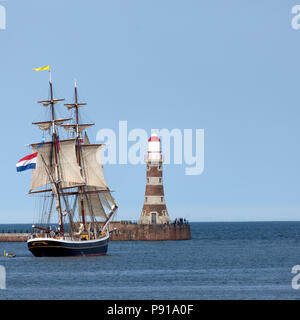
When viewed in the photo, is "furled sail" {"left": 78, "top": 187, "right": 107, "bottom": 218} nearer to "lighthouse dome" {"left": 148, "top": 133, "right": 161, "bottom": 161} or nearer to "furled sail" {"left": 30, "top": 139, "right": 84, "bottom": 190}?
"furled sail" {"left": 30, "top": 139, "right": 84, "bottom": 190}

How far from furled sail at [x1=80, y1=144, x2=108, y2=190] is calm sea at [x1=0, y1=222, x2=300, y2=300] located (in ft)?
32.5

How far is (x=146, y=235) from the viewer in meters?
129

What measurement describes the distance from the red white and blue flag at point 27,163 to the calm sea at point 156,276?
10176 millimetres

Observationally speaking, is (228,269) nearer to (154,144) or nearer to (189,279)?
(189,279)

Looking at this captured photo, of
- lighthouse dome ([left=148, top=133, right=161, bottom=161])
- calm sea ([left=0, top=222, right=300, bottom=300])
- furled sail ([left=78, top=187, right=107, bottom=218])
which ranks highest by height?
lighthouse dome ([left=148, top=133, right=161, bottom=161])

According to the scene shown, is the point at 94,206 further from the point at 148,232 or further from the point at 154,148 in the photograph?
the point at 148,232

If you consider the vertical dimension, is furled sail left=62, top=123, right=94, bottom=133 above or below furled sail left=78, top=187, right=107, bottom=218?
above

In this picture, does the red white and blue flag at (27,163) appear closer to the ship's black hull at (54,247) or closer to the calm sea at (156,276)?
the ship's black hull at (54,247)

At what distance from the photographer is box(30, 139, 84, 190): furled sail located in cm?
10112

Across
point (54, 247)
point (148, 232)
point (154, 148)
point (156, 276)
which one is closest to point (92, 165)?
point (54, 247)

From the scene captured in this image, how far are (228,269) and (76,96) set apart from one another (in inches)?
1513

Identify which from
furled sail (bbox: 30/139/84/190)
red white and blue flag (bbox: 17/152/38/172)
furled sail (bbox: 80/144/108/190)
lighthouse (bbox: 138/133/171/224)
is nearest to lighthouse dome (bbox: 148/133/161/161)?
lighthouse (bbox: 138/133/171/224)

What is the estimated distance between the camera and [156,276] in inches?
2758
